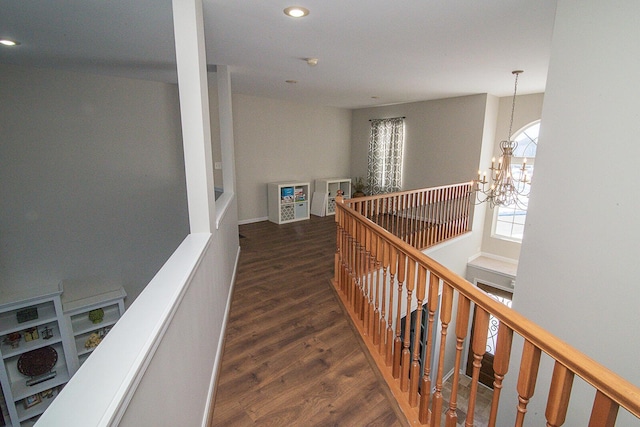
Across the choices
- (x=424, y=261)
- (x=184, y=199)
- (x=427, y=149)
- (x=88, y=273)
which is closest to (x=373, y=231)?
(x=424, y=261)

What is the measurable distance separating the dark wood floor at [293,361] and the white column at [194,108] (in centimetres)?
103

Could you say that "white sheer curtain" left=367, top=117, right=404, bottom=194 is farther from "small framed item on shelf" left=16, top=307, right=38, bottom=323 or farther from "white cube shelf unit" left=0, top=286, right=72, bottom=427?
"small framed item on shelf" left=16, top=307, right=38, bottom=323

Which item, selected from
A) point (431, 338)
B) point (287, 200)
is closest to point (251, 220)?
point (287, 200)

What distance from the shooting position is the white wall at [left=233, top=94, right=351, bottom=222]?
17.9 feet

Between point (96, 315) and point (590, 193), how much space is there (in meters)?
4.86

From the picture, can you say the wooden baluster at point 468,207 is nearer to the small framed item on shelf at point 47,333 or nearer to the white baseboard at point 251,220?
the white baseboard at point 251,220

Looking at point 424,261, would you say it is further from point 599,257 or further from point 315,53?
point 315,53

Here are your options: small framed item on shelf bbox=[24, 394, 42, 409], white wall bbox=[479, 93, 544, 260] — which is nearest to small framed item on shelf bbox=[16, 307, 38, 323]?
small framed item on shelf bbox=[24, 394, 42, 409]

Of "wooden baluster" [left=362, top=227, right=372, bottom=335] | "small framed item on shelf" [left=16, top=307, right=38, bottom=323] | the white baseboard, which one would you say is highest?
"wooden baluster" [left=362, top=227, right=372, bottom=335]

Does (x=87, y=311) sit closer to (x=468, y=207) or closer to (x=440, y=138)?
(x=468, y=207)

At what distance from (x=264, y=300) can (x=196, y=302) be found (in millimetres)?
1535

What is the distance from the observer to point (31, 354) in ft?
11.0

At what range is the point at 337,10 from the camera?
2000 millimetres

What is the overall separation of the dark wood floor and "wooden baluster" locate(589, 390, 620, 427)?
119 cm
